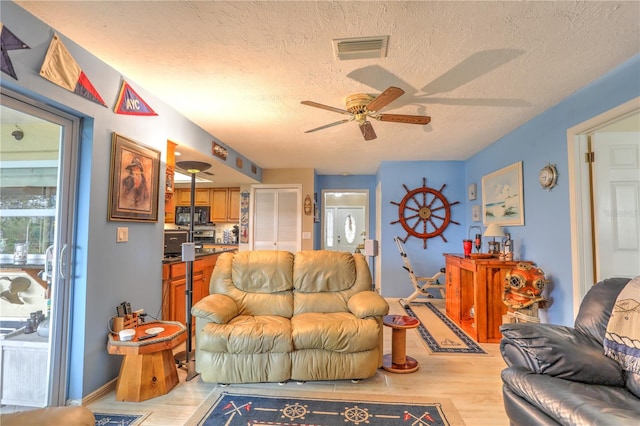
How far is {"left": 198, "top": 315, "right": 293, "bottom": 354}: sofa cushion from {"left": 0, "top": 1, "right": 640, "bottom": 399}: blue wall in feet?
2.41

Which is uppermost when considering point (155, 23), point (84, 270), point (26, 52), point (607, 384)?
point (155, 23)

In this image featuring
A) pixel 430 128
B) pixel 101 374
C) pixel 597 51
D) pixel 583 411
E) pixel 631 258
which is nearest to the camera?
pixel 583 411

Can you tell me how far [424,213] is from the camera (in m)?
5.07

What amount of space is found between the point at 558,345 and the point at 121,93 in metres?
3.21

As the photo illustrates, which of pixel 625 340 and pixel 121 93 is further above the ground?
pixel 121 93

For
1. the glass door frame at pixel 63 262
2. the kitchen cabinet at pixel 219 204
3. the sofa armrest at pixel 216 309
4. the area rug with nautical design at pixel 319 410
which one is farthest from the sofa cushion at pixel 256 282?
the kitchen cabinet at pixel 219 204

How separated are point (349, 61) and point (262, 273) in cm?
193

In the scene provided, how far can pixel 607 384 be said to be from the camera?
1.42m

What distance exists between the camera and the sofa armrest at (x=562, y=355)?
143 cm

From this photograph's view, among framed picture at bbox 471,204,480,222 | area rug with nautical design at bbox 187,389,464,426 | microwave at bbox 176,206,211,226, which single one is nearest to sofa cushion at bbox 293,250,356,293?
area rug with nautical design at bbox 187,389,464,426

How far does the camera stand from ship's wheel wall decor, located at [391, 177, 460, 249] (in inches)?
199

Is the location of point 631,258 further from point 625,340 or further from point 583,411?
point 583,411

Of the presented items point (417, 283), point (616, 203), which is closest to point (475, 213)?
point (417, 283)

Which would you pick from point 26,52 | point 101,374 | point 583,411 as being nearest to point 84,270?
point 101,374
